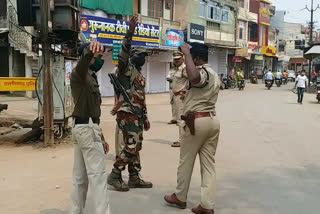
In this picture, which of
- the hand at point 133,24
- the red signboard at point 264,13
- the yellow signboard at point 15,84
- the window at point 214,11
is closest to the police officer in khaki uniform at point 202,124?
the hand at point 133,24

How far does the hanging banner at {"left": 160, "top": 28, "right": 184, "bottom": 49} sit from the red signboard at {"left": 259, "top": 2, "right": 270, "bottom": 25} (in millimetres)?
20328

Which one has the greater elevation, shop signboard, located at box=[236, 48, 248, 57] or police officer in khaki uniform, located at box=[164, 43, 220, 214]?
shop signboard, located at box=[236, 48, 248, 57]

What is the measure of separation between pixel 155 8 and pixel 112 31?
5909 millimetres

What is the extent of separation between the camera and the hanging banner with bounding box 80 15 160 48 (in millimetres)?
18047

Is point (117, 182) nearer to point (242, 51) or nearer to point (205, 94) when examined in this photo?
point (205, 94)

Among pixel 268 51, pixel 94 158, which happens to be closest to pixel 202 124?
pixel 94 158

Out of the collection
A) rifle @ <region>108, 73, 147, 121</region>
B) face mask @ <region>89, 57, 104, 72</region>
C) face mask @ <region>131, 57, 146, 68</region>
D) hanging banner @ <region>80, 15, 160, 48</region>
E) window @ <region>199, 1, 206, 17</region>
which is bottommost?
rifle @ <region>108, 73, 147, 121</region>

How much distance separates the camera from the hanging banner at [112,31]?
59.2 ft

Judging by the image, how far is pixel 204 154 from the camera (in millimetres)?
4023

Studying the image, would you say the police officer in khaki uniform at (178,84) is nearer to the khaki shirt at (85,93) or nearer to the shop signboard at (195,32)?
the khaki shirt at (85,93)

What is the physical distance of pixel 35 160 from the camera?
6316mm

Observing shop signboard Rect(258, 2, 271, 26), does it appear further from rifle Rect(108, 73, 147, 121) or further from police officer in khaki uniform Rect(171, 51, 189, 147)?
rifle Rect(108, 73, 147, 121)

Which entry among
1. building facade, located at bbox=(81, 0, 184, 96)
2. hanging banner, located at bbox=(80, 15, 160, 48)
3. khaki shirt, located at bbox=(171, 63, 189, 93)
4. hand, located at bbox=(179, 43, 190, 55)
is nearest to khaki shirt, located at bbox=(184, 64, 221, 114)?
hand, located at bbox=(179, 43, 190, 55)

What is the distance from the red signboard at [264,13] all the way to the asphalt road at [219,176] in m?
35.2
